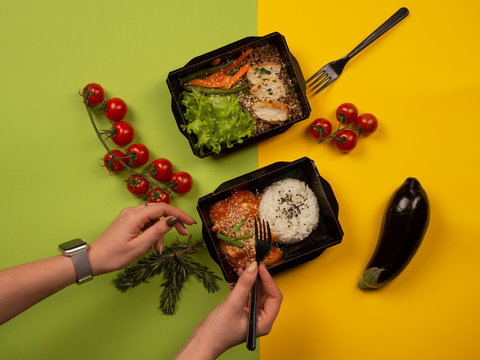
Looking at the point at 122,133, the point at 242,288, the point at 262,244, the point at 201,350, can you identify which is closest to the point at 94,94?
the point at 122,133

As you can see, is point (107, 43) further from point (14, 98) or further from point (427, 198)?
point (427, 198)

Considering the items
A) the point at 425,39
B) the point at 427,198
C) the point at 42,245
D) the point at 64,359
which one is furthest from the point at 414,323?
the point at 42,245

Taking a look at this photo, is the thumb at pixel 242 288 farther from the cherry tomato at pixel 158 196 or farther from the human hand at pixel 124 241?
the cherry tomato at pixel 158 196

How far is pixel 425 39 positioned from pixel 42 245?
2878 mm

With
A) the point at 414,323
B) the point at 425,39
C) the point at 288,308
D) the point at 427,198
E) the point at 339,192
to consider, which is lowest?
the point at 414,323

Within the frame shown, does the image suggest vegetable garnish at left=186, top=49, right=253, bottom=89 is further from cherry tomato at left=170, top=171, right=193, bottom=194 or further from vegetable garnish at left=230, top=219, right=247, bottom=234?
vegetable garnish at left=230, top=219, right=247, bottom=234

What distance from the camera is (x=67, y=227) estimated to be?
2486mm

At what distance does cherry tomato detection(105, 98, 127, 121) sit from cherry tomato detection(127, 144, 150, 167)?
0.21 metres

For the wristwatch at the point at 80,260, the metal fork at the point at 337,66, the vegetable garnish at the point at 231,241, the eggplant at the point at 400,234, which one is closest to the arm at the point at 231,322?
the vegetable garnish at the point at 231,241

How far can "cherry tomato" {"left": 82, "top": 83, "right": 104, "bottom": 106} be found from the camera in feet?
7.73

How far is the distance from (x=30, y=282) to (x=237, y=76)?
1.60 meters

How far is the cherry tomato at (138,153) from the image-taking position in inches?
92.4

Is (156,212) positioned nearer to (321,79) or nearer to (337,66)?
(321,79)

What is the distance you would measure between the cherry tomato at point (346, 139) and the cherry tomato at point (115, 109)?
135 cm
